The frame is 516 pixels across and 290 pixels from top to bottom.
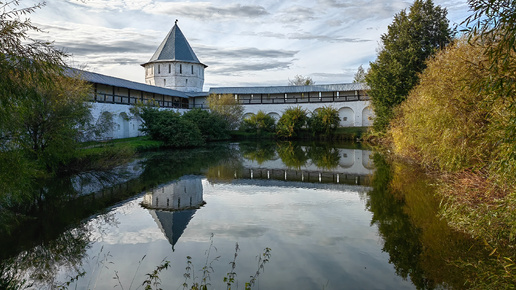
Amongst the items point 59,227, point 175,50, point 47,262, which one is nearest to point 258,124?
point 175,50

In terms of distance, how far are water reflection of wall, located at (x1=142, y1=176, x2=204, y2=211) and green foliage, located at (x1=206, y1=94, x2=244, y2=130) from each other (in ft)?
70.6

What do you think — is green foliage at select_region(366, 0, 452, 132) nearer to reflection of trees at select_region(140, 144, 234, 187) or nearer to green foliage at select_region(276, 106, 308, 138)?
reflection of trees at select_region(140, 144, 234, 187)

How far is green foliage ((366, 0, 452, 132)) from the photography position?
21125 mm

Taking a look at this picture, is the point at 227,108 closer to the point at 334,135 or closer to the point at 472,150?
the point at 334,135

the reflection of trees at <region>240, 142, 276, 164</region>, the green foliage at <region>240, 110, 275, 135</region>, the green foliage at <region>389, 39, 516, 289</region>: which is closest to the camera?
the green foliage at <region>389, 39, 516, 289</region>

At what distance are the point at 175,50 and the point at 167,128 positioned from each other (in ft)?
60.3

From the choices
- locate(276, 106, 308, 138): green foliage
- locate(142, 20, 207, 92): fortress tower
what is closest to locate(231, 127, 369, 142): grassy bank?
locate(276, 106, 308, 138): green foliage

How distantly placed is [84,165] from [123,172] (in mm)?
1298

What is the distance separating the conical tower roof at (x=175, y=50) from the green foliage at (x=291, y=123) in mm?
12985

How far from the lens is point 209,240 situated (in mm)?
6395

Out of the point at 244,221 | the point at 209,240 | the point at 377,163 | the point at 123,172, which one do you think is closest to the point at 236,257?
the point at 209,240

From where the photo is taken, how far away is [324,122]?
3288 centimetres

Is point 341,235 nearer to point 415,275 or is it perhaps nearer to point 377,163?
point 415,275

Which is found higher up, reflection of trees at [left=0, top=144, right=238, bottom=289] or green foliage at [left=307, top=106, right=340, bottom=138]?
green foliage at [left=307, top=106, right=340, bottom=138]
